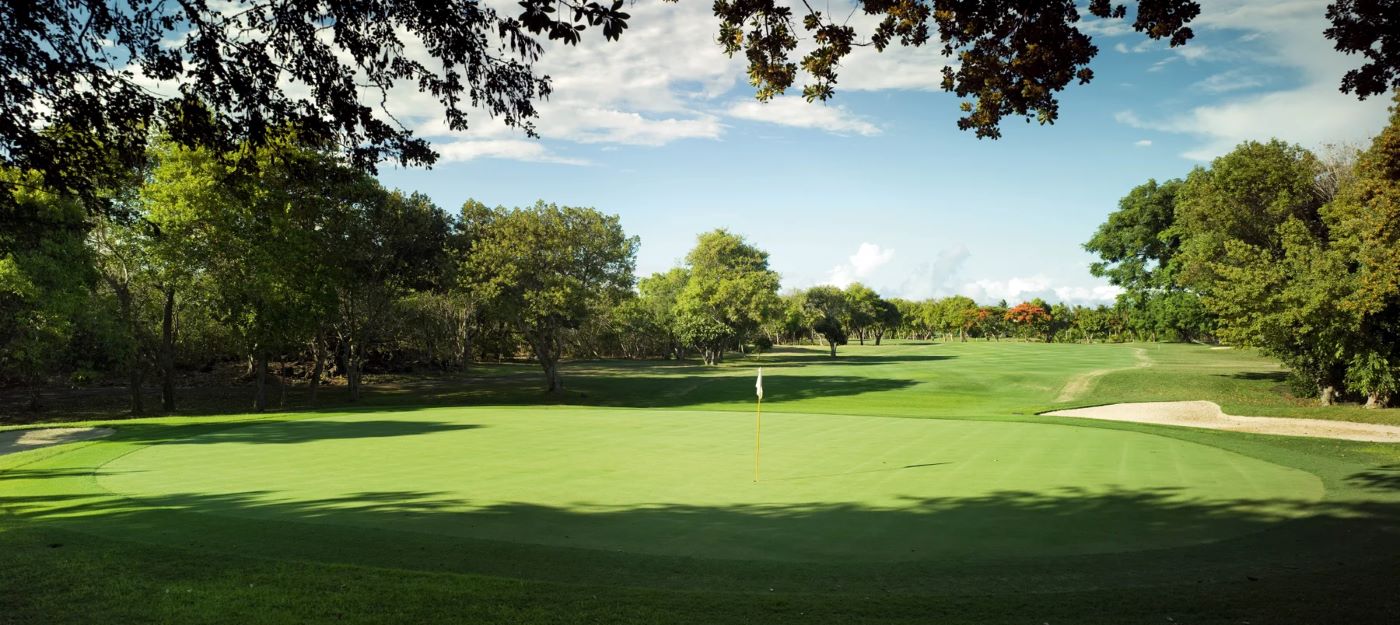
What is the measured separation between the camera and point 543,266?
1441 inches

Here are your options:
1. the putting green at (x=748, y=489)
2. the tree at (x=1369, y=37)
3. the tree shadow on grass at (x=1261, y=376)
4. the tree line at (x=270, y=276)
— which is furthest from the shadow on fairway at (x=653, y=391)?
the tree at (x=1369, y=37)

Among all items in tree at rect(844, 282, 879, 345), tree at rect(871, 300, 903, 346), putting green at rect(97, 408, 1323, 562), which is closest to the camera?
putting green at rect(97, 408, 1323, 562)

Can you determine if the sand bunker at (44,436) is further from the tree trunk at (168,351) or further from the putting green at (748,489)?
the tree trunk at (168,351)

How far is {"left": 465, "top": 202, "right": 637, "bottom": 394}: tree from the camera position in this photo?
3544 cm

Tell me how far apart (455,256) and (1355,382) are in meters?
38.9

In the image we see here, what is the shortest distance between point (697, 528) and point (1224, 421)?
25606 millimetres

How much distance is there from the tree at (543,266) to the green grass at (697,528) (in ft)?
58.6

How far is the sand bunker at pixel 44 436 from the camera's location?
17094mm

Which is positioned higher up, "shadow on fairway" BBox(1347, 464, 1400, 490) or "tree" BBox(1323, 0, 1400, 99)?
"tree" BBox(1323, 0, 1400, 99)

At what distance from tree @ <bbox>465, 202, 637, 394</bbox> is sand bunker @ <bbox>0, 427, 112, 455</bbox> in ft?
56.2

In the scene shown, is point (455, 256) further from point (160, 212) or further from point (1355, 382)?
point (1355, 382)

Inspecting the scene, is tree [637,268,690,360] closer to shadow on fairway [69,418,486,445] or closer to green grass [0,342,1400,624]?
shadow on fairway [69,418,486,445]

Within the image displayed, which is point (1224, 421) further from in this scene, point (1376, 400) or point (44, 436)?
point (44, 436)

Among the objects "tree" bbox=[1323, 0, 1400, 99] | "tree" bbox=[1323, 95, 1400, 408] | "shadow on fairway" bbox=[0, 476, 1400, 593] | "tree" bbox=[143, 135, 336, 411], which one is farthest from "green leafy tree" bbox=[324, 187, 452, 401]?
"tree" bbox=[1323, 95, 1400, 408]
